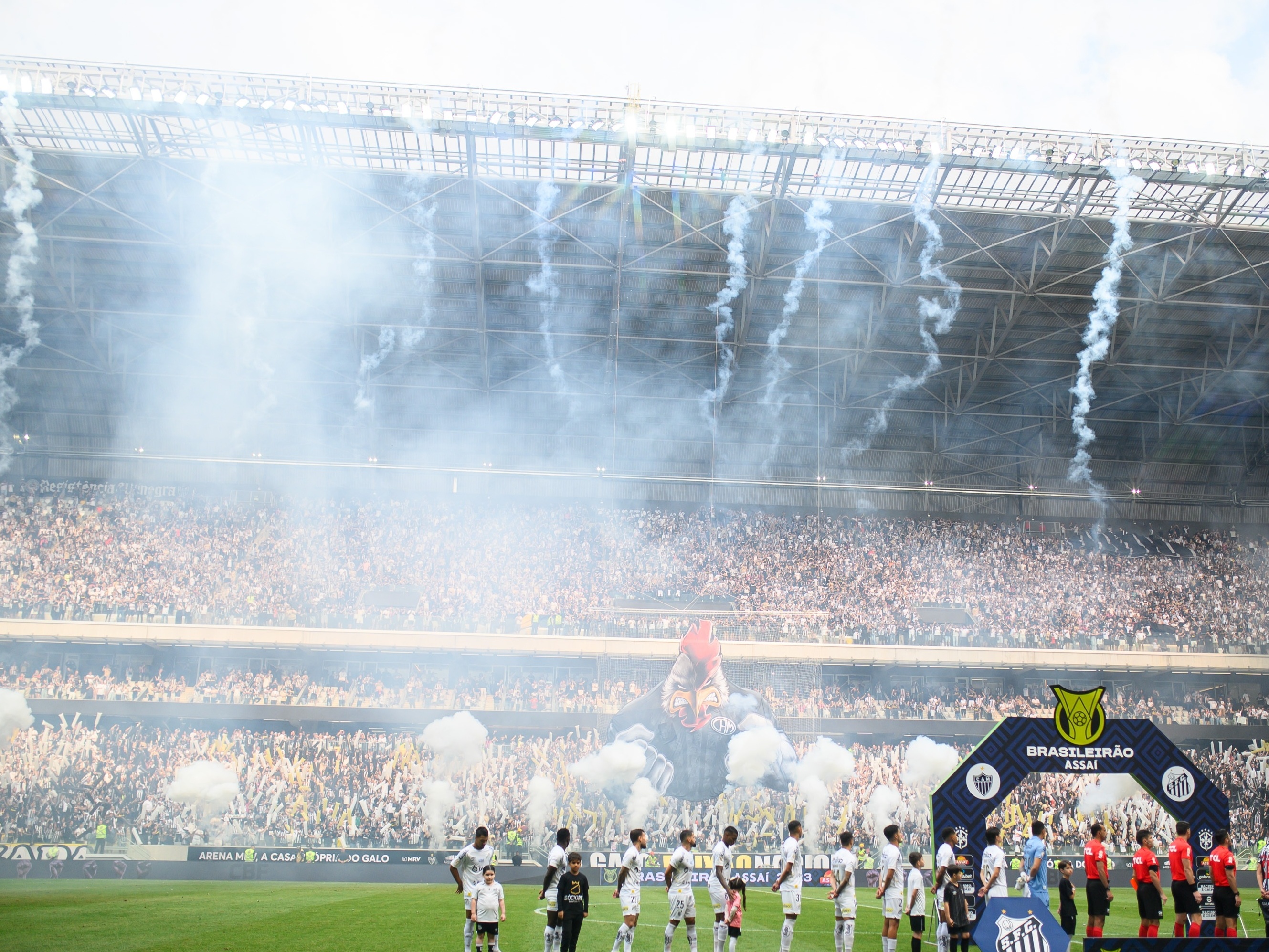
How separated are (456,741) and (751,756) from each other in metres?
11.0

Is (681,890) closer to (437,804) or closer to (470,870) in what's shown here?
(470,870)

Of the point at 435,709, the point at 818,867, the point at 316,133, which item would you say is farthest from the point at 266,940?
the point at 316,133

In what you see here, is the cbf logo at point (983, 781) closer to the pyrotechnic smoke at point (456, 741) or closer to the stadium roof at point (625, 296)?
the stadium roof at point (625, 296)

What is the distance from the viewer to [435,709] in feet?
119

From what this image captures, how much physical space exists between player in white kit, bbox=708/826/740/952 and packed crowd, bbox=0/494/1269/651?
932 inches

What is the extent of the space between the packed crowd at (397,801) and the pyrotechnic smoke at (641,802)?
0.06 meters

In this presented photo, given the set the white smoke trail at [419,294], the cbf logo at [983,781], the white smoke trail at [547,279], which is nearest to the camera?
the cbf logo at [983,781]

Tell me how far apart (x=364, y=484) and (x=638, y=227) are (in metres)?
20.3

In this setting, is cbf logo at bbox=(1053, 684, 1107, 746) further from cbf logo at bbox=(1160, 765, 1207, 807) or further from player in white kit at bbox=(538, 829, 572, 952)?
player in white kit at bbox=(538, 829, 572, 952)

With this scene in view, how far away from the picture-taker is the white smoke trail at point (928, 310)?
32031 millimetres

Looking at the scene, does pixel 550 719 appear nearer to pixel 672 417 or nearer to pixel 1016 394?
pixel 672 417

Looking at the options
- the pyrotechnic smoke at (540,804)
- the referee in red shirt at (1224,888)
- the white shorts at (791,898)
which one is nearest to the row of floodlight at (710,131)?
the pyrotechnic smoke at (540,804)

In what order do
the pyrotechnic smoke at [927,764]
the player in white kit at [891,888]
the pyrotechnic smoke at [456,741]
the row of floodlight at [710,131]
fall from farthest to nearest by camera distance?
1. the pyrotechnic smoke at [927,764]
2. the pyrotechnic smoke at [456,741]
3. the row of floodlight at [710,131]
4. the player in white kit at [891,888]

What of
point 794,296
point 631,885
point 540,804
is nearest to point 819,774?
point 540,804
